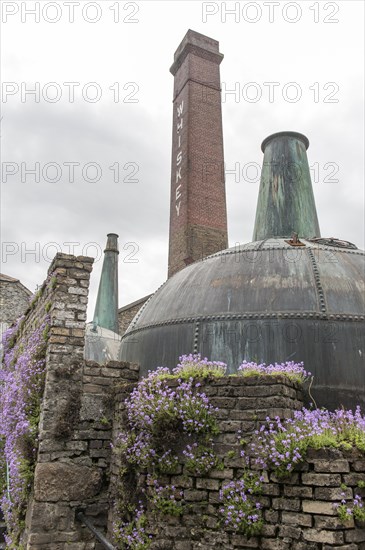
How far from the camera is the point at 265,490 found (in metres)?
3.75

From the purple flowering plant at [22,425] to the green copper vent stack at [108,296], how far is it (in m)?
7.07

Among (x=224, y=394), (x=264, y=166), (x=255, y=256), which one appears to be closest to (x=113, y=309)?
(x=264, y=166)

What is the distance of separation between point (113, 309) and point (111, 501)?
8.91 m

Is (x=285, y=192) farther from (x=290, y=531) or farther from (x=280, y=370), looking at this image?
(x=290, y=531)

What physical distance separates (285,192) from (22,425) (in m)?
5.22

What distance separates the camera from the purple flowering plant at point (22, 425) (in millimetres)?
5352

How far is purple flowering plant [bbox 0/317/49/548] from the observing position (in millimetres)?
5352

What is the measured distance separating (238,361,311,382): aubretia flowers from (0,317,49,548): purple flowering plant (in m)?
2.22

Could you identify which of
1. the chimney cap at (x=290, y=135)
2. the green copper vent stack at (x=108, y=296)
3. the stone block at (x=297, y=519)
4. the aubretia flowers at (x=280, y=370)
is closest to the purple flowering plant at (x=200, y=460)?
the stone block at (x=297, y=519)

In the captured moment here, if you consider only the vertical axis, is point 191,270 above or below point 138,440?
above

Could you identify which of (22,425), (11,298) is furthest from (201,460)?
(11,298)

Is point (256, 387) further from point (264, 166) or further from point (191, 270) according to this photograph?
point (264, 166)

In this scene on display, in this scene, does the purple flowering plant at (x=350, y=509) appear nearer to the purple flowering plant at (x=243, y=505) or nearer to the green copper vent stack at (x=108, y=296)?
the purple flowering plant at (x=243, y=505)

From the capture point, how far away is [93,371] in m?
5.62
